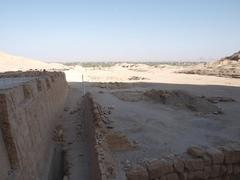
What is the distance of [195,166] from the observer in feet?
Answer: 20.2

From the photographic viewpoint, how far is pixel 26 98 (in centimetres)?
590

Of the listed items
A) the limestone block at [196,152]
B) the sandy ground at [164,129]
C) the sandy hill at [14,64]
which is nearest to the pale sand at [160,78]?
the sandy hill at [14,64]

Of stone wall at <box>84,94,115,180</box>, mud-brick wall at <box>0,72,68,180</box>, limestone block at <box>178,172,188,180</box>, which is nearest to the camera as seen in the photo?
mud-brick wall at <box>0,72,68,180</box>

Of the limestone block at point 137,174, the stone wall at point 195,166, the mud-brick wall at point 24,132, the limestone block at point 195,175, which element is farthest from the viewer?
the limestone block at point 195,175

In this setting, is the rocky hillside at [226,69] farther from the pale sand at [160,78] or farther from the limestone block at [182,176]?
the limestone block at [182,176]

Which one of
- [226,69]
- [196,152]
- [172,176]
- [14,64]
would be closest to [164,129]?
[196,152]

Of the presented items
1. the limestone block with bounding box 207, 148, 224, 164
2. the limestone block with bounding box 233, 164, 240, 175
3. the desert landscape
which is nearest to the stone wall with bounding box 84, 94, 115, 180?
the desert landscape

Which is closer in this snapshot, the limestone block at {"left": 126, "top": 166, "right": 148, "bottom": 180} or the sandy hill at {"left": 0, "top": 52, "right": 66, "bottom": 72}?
the limestone block at {"left": 126, "top": 166, "right": 148, "bottom": 180}

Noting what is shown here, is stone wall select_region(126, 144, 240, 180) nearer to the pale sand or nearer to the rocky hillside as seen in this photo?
the pale sand

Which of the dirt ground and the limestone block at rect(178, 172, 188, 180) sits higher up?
the dirt ground

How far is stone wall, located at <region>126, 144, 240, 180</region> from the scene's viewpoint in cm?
570

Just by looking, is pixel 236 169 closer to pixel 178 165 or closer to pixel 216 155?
pixel 216 155

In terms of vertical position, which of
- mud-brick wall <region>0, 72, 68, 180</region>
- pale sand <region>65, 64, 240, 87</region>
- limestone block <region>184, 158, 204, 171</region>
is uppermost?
mud-brick wall <region>0, 72, 68, 180</region>

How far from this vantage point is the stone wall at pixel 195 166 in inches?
225
